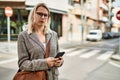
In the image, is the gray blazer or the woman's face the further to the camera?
the woman's face

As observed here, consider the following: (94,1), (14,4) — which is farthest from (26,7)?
(94,1)

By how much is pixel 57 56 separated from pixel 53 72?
0.79 feet

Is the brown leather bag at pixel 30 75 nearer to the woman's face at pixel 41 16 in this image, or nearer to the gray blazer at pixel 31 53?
the gray blazer at pixel 31 53

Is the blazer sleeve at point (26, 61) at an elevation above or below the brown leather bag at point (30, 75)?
above

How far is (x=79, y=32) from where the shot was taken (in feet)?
146

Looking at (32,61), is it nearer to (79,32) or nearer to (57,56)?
(57,56)

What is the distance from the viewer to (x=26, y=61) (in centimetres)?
293

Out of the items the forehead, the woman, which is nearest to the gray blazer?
the woman

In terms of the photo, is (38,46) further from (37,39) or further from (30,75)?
(30,75)

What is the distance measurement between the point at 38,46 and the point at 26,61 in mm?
189

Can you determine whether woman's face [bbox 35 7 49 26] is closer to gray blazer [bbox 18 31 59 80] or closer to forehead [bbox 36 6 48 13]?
forehead [bbox 36 6 48 13]

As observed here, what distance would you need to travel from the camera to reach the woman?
2902 millimetres

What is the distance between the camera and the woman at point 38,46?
2902 mm

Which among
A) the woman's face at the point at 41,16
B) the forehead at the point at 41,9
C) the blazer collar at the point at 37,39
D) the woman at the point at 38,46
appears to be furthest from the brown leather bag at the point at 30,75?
the forehead at the point at 41,9
